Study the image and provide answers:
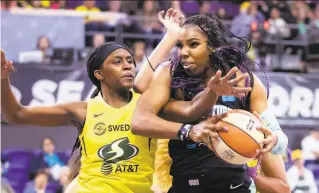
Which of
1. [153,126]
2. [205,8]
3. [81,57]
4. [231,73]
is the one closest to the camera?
[231,73]

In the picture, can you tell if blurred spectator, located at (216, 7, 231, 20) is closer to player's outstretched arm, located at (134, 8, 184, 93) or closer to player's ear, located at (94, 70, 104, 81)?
player's outstretched arm, located at (134, 8, 184, 93)

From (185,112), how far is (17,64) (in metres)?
7.28

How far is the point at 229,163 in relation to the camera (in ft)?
14.2

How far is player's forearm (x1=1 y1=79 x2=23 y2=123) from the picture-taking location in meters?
4.80

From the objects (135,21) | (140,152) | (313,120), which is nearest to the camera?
(140,152)

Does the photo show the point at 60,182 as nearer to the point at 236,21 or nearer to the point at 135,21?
the point at 135,21

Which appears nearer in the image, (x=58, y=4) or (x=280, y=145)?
(x=280, y=145)

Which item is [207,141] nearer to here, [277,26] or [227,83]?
[227,83]

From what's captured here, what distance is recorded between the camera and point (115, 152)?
478 centimetres

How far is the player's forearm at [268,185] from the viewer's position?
4637mm

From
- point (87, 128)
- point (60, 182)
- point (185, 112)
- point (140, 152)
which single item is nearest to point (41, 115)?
point (87, 128)

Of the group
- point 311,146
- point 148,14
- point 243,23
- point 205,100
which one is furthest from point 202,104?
point 243,23

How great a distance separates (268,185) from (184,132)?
0.85 meters

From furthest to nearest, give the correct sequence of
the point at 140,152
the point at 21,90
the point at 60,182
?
1. the point at 21,90
2. the point at 60,182
3. the point at 140,152
